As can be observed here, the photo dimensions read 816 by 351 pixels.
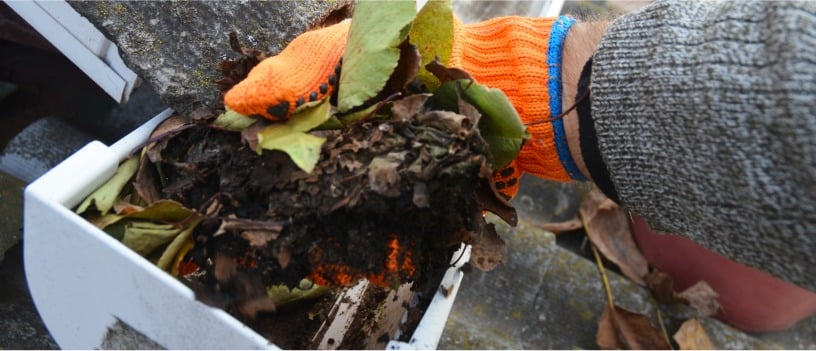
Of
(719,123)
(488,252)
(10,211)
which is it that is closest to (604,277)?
(488,252)

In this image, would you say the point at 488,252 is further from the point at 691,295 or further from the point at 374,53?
the point at 691,295

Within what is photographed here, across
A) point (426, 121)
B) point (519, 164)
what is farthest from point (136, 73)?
point (519, 164)

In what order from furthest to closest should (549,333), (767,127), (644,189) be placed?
(549,333) → (644,189) → (767,127)

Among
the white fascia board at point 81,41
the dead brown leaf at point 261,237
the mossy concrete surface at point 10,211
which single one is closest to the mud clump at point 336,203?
the dead brown leaf at point 261,237

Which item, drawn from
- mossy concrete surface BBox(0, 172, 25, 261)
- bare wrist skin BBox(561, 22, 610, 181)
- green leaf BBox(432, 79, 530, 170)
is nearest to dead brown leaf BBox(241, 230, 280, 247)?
green leaf BBox(432, 79, 530, 170)

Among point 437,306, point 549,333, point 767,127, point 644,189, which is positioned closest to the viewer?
point 767,127

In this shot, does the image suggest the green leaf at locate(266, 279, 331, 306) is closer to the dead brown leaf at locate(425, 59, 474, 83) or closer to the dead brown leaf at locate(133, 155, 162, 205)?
the dead brown leaf at locate(133, 155, 162, 205)

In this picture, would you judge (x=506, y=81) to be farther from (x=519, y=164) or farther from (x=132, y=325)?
(x=132, y=325)
